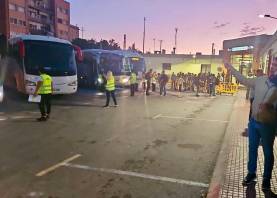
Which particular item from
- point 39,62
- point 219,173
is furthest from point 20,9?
point 219,173

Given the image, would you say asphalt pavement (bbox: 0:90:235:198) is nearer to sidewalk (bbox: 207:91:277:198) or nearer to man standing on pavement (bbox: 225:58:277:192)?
sidewalk (bbox: 207:91:277:198)

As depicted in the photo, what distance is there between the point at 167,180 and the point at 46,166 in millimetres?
2240

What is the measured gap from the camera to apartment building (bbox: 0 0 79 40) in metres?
67.4

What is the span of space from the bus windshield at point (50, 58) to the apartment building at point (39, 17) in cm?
4093

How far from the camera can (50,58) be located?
1767 centimetres

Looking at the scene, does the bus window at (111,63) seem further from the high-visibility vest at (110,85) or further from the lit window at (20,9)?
the lit window at (20,9)

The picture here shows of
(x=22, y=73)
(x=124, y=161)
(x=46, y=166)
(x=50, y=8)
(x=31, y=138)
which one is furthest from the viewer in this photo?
(x=50, y=8)

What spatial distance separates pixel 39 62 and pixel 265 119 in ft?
46.1

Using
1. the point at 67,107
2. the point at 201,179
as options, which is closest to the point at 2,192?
the point at 201,179

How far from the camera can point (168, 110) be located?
15977mm

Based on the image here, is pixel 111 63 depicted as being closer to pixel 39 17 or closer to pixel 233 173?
pixel 233 173

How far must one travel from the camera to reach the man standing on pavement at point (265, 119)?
4.80 meters

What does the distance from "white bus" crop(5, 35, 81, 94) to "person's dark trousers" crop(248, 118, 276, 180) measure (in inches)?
515

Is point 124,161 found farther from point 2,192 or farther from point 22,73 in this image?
point 22,73
